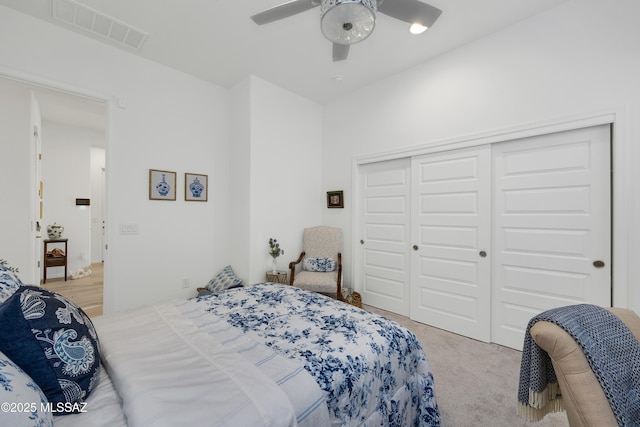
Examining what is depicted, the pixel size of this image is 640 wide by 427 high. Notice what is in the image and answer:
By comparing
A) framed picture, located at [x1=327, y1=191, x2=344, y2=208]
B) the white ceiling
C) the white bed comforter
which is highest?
the white ceiling

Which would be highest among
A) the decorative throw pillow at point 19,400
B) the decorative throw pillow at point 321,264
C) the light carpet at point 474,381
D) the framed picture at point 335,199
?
the framed picture at point 335,199

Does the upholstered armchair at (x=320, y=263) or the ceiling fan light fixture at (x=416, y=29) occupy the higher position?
the ceiling fan light fixture at (x=416, y=29)

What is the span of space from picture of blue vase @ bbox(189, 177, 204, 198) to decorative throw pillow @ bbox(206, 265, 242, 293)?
1.06 m

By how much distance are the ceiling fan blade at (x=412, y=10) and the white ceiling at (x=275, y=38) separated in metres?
0.64

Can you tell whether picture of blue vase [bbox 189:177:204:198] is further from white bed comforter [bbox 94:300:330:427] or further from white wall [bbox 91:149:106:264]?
white wall [bbox 91:149:106:264]

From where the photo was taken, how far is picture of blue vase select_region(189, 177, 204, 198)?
10.9ft

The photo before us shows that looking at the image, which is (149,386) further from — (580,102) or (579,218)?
(580,102)

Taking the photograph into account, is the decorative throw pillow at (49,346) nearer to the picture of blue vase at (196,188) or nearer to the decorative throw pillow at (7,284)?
the decorative throw pillow at (7,284)

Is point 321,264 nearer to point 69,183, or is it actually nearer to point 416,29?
point 416,29

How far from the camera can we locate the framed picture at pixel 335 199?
385 centimetres

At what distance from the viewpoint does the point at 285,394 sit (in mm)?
901

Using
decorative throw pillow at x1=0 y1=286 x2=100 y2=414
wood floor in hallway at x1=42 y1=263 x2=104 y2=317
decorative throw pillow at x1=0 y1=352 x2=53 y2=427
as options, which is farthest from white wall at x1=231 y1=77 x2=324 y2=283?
decorative throw pillow at x1=0 y1=352 x2=53 y2=427

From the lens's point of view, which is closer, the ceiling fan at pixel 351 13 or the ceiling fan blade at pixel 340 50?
the ceiling fan at pixel 351 13

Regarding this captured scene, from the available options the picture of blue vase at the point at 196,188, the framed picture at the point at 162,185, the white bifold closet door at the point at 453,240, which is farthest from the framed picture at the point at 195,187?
the white bifold closet door at the point at 453,240
